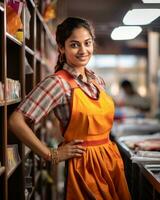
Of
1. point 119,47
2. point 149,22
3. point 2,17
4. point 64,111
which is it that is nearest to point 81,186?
point 64,111

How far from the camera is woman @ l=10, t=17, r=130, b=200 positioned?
228 cm

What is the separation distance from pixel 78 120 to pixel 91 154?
233 millimetres

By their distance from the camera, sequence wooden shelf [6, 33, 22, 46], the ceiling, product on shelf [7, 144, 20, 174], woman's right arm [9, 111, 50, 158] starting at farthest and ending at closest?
1. the ceiling
2. product on shelf [7, 144, 20, 174]
3. wooden shelf [6, 33, 22, 46]
4. woman's right arm [9, 111, 50, 158]

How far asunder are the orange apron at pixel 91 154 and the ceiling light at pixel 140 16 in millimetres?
868

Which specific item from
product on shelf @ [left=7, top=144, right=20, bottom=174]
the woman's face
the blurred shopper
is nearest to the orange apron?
the woman's face

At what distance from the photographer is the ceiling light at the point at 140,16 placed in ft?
9.53

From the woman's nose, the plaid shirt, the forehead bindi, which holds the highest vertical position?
the forehead bindi

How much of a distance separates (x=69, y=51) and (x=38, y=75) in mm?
2149

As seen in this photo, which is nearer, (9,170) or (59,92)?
(59,92)

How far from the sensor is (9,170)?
2.69m

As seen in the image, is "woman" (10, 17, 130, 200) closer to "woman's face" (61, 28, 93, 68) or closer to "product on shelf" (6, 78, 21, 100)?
"woman's face" (61, 28, 93, 68)

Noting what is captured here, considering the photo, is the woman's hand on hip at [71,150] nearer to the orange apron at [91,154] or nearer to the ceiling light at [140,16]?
the orange apron at [91,154]

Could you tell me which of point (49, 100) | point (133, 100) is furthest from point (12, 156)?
point (133, 100)

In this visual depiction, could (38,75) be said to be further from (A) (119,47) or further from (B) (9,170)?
(A) (119,47)
